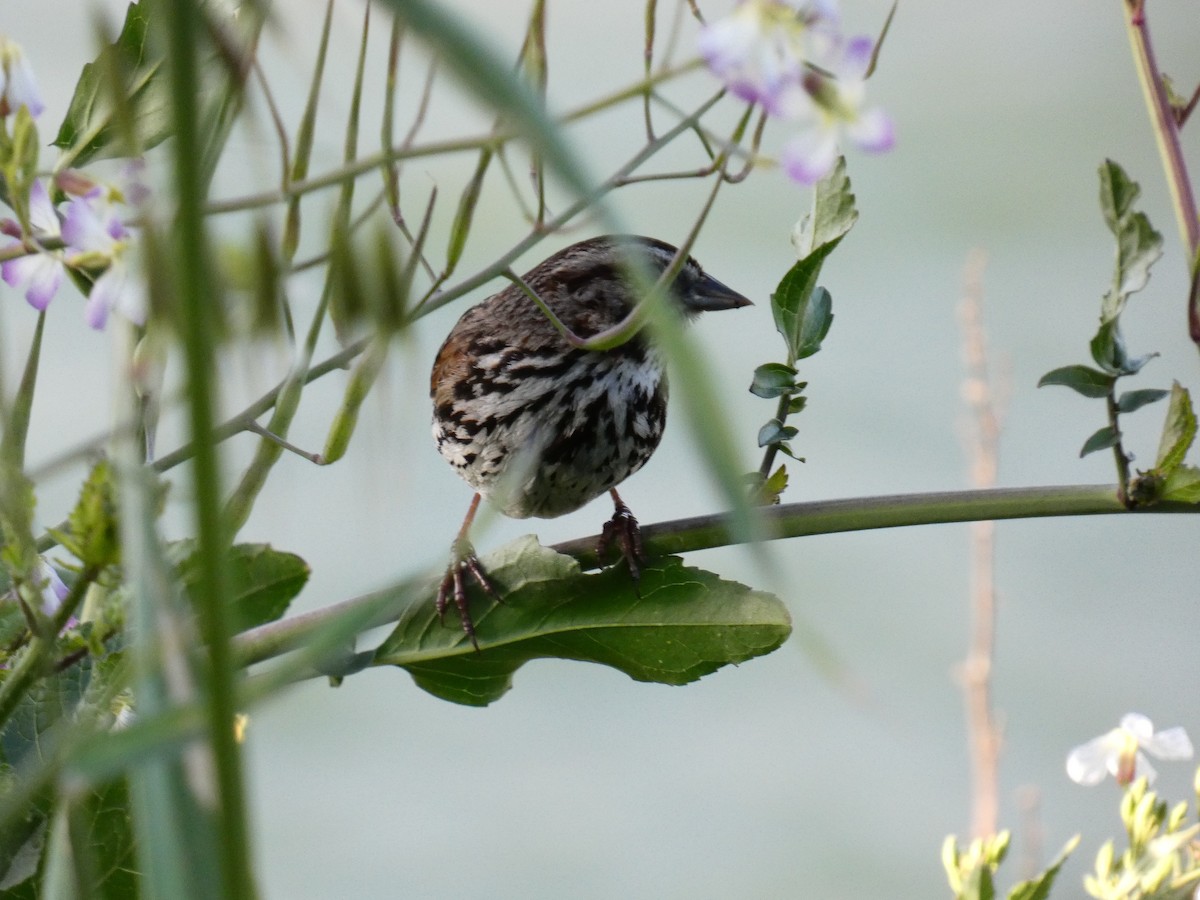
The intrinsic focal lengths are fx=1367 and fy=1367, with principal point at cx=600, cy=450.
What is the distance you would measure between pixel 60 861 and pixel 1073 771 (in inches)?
19.4

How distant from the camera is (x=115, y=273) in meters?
0.46

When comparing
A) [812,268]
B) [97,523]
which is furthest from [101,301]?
[812,268]

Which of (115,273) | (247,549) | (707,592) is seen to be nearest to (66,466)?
(115,273)

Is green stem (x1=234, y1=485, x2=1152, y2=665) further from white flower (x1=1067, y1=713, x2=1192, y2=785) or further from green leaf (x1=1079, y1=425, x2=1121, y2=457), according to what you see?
white flower (x1=1067, y1=713, x2=1192, y2=785)

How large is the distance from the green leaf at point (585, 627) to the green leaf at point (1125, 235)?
0.75ft

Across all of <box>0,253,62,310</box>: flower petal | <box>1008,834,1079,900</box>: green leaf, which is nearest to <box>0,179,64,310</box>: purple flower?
<box>0,253,62,310</box>: flower petal

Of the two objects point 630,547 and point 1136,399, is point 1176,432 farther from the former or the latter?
point 630,547

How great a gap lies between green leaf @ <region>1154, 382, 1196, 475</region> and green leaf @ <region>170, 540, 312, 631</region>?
1.29 ft

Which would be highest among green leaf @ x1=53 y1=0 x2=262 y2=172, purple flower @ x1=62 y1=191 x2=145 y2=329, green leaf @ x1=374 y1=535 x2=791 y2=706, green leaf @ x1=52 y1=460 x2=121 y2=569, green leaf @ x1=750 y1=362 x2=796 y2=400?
green leaf @ x1=53 y1=0 x2=262 y2=172

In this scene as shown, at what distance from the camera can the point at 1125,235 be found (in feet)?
2.21

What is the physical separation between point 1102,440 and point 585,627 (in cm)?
27

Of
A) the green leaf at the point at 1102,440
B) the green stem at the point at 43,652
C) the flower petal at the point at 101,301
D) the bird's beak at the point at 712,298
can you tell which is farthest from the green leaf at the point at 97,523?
the bird's beak at the point at 712,298

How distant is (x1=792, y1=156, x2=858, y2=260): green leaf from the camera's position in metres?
0.66

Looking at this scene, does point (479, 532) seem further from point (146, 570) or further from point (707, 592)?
point (707, 592)
